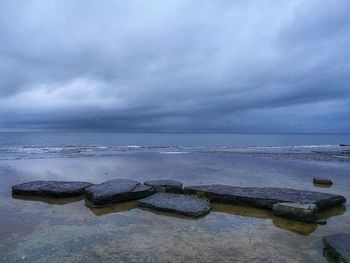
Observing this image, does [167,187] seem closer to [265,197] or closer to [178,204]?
[178,204]

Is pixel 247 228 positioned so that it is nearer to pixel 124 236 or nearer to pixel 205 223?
pixel 205 223

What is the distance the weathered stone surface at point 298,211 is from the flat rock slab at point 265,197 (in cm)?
79

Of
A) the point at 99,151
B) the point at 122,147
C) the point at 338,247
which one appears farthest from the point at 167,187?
the point at 122,147

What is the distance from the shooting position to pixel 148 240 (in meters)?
6.38

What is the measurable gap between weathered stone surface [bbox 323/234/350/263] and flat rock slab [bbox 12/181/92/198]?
808cm

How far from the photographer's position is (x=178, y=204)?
355 inches

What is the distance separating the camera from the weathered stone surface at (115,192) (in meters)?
9.55

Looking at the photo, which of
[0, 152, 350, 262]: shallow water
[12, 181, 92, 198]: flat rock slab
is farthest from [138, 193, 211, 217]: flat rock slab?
[12, 181, 92, 198]: flat rock slab

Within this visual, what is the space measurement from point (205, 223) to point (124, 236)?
2.10m

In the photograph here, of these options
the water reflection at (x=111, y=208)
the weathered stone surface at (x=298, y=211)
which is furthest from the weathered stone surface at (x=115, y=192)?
the weathered stone surface at (x=298, y=211)

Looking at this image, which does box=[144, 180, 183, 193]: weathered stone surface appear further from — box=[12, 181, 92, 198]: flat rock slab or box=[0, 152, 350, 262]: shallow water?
box=[12, 181, 92, 198]: flat rock slab

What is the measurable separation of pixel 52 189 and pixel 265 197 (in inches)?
284

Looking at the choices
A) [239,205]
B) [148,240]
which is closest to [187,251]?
[148,240]

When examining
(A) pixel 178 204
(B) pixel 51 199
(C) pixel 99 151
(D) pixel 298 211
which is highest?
(C) pixel 99 151
